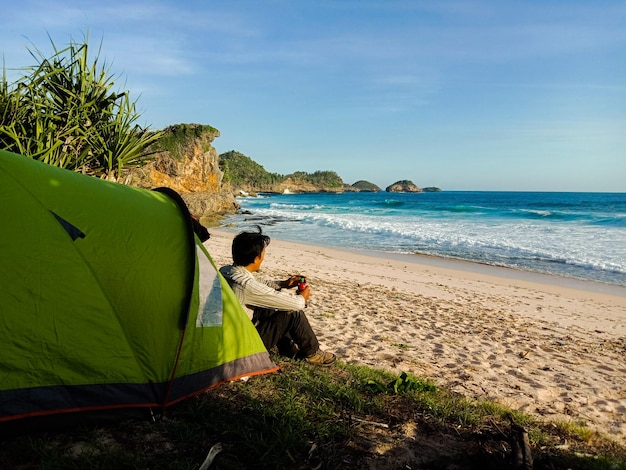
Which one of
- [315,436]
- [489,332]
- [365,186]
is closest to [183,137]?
[489,332]

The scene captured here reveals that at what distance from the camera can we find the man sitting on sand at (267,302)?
4.36 m

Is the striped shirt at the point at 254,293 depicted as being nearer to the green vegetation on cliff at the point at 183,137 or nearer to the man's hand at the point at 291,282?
the man's hand at the point at 291,282

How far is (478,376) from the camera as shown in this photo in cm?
511

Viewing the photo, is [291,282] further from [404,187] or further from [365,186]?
[365,186]

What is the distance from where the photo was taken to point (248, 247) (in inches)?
173

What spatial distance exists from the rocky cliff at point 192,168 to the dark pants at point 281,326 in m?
29.9

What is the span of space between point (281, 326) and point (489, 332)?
426 cm

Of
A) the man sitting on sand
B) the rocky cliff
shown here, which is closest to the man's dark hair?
the man sitting on sand

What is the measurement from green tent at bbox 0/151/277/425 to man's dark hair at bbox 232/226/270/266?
1.82 feet

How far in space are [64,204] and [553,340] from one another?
709 centimetres

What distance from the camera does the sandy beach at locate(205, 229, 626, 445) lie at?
4734mm

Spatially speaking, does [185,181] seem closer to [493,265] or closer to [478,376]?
[493,265]

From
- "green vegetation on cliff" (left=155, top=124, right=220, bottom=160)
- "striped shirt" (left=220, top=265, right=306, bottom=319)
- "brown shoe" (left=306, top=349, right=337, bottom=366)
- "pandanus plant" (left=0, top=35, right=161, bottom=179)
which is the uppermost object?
"green vegetation on cliff" (left=155, top=124, right=220, bottom=160)

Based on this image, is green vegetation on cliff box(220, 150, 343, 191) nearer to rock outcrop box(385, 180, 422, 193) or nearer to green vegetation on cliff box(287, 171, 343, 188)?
green vegetation on cliff box(287, 171, 343, 188)
